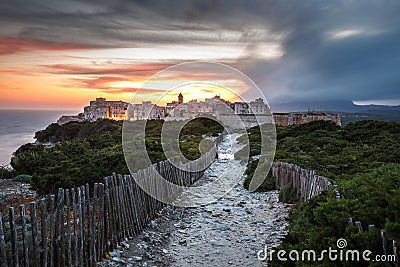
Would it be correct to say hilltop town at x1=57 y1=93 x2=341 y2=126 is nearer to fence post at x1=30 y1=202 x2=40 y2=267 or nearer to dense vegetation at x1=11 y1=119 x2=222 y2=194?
dense vegetation at x1=11 y1=119 x2=222 y2=194

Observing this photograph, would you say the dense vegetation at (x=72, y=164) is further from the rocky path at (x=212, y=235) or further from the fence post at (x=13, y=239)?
the fence post at (x=13, y=239)

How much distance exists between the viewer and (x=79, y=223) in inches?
192

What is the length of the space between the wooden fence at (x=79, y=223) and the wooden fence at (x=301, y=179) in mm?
3651

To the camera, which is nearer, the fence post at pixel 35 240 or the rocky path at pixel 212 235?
the fence post at pixel 35 240

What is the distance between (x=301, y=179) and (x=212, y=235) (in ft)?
10.1

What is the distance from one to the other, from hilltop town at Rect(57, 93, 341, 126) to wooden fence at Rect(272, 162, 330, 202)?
2849 mm

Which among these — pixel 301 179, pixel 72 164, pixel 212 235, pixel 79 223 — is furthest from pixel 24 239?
pixel 72 164

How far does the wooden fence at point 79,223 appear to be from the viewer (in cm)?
395

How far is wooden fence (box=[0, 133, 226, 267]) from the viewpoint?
3.95m

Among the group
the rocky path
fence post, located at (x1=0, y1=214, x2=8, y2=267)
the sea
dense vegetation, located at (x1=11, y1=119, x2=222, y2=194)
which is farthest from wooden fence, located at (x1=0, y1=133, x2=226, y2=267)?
the sea

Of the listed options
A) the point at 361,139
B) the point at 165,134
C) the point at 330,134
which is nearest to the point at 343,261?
the point at 165,134

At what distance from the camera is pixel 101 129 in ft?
117

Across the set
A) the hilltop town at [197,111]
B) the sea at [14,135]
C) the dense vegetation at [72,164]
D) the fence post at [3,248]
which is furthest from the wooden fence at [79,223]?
the sea at [14,135]

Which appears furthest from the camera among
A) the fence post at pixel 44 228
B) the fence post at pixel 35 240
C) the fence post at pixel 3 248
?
the fence post at pixel 44 228
